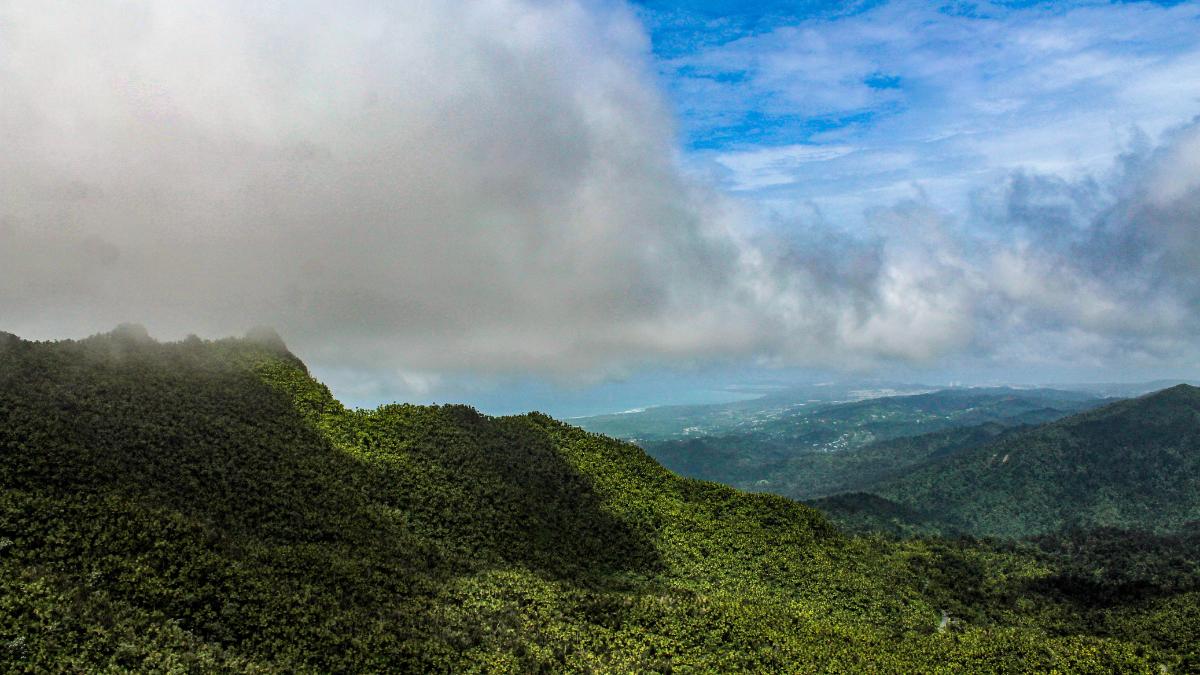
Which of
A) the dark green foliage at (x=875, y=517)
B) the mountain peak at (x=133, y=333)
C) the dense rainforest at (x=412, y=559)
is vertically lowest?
the dark green foliage at (x=875, y=517)

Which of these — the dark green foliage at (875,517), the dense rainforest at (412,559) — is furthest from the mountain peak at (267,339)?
the dark green foliage at (875,517)

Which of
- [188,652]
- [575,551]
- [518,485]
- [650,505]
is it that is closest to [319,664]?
[188,652]

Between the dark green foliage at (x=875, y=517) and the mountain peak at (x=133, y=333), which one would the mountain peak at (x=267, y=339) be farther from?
the dark green foliage at (x=875, y=517)

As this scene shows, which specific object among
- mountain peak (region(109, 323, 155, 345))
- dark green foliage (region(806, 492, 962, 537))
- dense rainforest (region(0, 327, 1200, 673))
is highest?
mountain peak (region(109, 323, 155, 345))

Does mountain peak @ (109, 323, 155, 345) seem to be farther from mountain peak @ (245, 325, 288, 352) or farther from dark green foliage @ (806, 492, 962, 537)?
dark green foliage @ (806, 492, 962, 537)

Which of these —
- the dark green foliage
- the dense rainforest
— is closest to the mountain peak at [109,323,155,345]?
the dense rainforest

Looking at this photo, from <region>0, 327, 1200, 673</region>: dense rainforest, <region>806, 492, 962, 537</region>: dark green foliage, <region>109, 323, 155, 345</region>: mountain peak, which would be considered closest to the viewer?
<region>0, 327, 1200, 673</region>: dense rainforest

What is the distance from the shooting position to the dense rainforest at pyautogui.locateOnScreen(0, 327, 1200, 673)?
33.4 metres

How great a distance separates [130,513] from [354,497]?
19103 mm

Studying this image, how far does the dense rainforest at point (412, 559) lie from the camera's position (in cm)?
3344

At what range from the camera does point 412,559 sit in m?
49.6

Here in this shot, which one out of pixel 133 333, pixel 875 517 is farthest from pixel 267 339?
pixel 875 517

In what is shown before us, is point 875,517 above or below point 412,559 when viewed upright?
below

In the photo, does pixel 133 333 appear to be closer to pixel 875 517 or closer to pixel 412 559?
pixel 412 559
